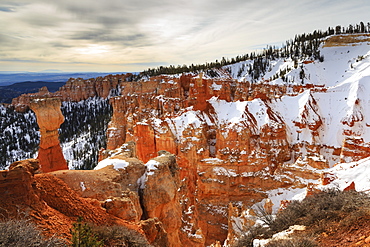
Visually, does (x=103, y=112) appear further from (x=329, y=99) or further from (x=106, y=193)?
(x=106, y=193)

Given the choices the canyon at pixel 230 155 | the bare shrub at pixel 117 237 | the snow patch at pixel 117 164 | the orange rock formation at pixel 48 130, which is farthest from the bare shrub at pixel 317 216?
the orange rock formation at pixel 48 130

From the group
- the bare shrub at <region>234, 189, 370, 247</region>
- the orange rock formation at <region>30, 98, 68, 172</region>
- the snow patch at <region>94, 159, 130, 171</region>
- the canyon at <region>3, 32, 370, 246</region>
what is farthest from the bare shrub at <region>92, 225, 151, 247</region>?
the orange rock formation at <region>30, 98, 68, 172</region>

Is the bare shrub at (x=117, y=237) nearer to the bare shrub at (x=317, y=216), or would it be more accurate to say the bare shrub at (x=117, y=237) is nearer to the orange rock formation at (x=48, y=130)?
the bare shrub at (x=317, y=216)

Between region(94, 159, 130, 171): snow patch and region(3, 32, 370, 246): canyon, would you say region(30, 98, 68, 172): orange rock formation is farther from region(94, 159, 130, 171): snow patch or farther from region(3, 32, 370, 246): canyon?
region(94, 159, 130, 171): snow patch

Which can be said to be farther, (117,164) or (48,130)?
(48,130)

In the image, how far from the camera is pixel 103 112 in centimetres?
7962

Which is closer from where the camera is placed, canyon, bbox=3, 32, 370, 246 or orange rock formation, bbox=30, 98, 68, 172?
canyon, bbox=3, 32, 370, 246

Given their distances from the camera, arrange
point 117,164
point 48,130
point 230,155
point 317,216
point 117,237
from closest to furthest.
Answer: point 117,237, point 317,216, point 117,164, point 48,130, point 230,155

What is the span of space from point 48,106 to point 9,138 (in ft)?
221

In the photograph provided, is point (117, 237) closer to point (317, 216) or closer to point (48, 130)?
point (317, 216)

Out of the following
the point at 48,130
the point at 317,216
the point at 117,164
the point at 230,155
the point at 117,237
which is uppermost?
the point at 48,130

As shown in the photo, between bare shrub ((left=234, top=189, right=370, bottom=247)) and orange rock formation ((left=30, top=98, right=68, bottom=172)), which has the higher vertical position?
orange rock formation ((left=30, top=98, right=68, bottom=172))

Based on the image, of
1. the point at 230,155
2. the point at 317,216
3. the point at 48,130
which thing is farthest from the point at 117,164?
the point at 230,155

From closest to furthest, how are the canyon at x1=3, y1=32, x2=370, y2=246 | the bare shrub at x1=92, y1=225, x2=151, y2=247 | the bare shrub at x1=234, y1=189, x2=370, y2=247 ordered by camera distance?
the bare shrub at x1=234, y1=189, x2=370, y2=247
the bare shrub at x1=92, y1=225, x2=151, y2=247
the canyon at x1=3, y1=32, x2=370, y2=246
